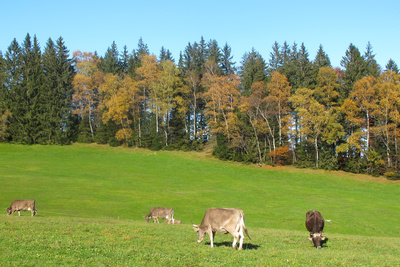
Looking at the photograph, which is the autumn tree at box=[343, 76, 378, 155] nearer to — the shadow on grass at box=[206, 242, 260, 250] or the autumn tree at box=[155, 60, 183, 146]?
the autumn tree at box=[155, 60, 183, 146]

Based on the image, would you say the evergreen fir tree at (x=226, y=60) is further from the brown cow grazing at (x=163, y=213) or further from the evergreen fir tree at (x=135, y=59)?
the brown cow grazing at (x=163, y=213)

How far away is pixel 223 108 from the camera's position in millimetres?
78188

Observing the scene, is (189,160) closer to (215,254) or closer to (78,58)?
(78,58)

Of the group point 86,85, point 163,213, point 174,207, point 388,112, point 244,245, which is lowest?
point 174,207

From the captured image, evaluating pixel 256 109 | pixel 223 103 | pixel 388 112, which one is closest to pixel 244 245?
pixel 388 112

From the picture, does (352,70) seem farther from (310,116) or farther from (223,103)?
(223,103)

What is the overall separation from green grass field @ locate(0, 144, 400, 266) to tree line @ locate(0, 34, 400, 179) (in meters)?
5.58

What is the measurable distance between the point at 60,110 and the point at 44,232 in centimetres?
7464

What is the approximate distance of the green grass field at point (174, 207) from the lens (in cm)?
1202

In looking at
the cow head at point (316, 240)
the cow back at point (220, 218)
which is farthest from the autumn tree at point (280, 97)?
the cow back at point (220, 218)

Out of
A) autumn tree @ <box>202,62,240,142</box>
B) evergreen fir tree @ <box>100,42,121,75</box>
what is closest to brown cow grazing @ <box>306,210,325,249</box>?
autumn tree @ <box>202,62,240,142</box>

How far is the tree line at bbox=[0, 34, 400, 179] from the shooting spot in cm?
6594

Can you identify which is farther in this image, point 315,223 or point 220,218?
point 315,223

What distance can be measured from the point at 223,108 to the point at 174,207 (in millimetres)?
45825
